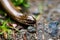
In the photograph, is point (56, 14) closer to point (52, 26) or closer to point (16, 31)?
point (52, 26)

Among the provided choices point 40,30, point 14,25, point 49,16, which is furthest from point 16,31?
point 49,16

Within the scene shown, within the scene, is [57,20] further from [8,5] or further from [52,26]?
[8,5]

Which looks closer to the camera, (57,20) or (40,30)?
(40,30)

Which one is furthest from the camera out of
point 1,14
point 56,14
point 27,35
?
point 56,14

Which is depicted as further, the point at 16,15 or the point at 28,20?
the point at 16,15

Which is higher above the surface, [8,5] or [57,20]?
[8,5]

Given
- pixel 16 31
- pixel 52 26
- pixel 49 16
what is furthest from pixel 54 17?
pixel 16 31

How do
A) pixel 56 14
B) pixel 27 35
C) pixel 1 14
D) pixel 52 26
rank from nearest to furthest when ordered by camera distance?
pixel 27 35, pixel 52 26, pixel 1 14, pixel 56 14
